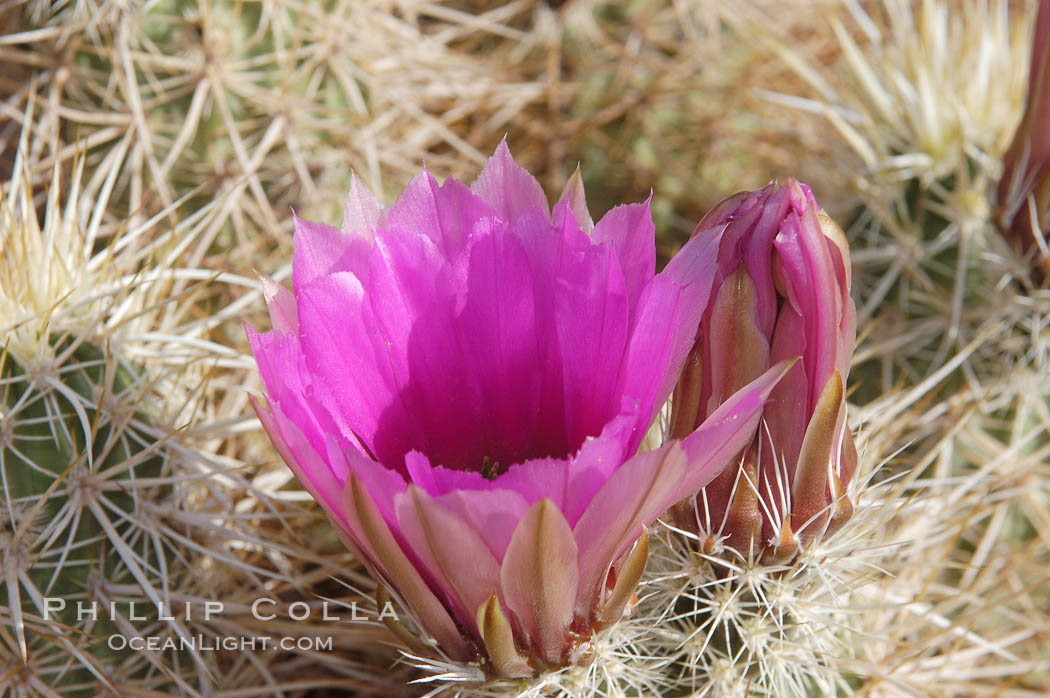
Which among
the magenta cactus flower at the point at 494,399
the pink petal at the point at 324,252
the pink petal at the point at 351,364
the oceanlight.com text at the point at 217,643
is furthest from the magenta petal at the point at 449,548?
the oceanlight.com text at the point at 217,643

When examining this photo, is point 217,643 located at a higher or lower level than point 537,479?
lower

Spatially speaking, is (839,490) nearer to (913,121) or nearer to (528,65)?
(913,121)

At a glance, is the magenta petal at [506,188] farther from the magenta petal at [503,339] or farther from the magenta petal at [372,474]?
the magenta petal at [372,474]

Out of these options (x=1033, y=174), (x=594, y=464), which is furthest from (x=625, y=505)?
(x=1033, y=174)

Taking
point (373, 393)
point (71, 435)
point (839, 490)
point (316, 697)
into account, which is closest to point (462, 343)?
point (373, 393)

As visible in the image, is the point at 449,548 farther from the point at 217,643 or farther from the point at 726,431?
the point at 217,643

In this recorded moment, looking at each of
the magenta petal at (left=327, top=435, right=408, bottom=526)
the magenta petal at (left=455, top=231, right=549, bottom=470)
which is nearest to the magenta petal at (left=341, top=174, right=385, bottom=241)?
the magenta petal at (left=455, top=231, right=549, bottom=470)

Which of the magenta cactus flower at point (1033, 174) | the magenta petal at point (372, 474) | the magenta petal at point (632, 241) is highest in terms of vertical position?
the magenta petal at point (632, 241)
